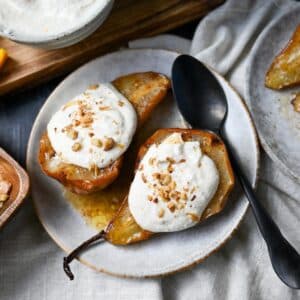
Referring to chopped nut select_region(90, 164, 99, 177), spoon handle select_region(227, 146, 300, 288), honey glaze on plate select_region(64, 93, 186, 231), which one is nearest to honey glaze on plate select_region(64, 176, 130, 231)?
honey glaze on plate select_region(64, 93, 186, 231)

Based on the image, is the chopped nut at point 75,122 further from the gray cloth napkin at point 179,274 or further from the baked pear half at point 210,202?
the gray cloth napkin at point 179,274

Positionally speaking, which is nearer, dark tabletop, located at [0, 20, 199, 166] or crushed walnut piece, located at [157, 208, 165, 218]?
crushed walnut piece, located at [157, 208, 165, 218]

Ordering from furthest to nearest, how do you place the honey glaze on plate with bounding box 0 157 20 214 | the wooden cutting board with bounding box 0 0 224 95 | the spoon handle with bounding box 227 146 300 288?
the wooden cutting board with bounding box 0 0 224 95
the honey glaze on plate with bounding box 0 157 20 214
the spoon handle with bounding box 227 146 300 288

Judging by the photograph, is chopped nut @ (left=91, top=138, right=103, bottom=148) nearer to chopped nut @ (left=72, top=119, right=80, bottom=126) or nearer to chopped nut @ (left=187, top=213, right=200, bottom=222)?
chopped nut @ (left=72, top=119, right=80, bottom=126)

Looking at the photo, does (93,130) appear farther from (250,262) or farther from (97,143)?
(250,262)

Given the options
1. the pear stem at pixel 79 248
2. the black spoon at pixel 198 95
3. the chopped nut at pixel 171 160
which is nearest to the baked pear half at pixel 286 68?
the black spoon at pixel 198 95

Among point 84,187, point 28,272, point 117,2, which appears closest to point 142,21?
point 117,2

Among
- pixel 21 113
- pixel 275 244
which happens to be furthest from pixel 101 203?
pixel 275 244
